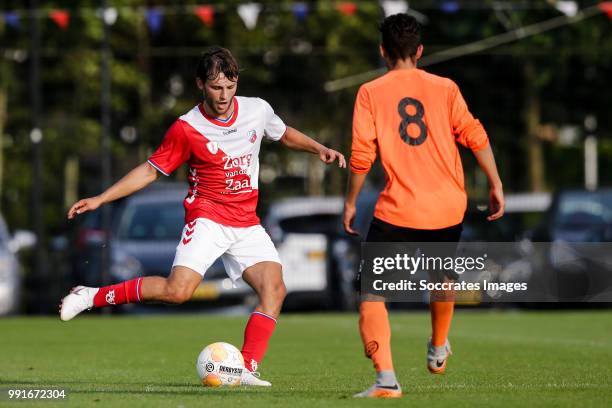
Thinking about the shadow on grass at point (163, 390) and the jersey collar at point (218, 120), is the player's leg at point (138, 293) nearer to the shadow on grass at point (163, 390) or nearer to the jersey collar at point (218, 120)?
the shadow on grass at point (163, 390)

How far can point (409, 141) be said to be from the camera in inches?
332

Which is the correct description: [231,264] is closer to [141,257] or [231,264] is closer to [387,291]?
[387,291]

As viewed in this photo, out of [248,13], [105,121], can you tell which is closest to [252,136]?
[248,13]

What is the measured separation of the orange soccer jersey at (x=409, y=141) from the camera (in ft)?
27.6

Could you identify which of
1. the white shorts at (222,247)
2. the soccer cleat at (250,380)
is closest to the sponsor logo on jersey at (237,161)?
the white shorts at (222,247)

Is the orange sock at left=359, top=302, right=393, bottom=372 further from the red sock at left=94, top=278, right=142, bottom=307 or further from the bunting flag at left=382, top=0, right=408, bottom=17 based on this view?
the bunting flag at left=382, top=0, right=408, bottom=17

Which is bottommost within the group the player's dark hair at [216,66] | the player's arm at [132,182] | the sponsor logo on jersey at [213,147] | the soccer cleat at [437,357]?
the soccer cleat at [437,357]

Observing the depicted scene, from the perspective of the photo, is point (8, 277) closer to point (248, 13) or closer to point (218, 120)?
point (248, 13)

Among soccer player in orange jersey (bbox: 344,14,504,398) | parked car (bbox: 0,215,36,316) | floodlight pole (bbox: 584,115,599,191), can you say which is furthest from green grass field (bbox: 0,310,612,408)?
floodlight pole (bbox: 584,115,599,191)

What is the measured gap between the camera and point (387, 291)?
853 centimetres

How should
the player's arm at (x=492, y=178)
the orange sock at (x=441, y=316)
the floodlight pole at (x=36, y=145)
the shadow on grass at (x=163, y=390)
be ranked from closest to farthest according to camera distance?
the player's arm at (x=492, y=178) < the shadow on grass at (x=163, y=390) < the orange sock at (x=441, y=316) < the floodlight pole at (x=36, y=145)

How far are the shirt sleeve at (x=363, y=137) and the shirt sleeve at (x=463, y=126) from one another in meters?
0.48

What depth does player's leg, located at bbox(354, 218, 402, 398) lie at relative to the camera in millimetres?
8289

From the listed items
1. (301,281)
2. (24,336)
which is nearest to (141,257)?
(301,281)
